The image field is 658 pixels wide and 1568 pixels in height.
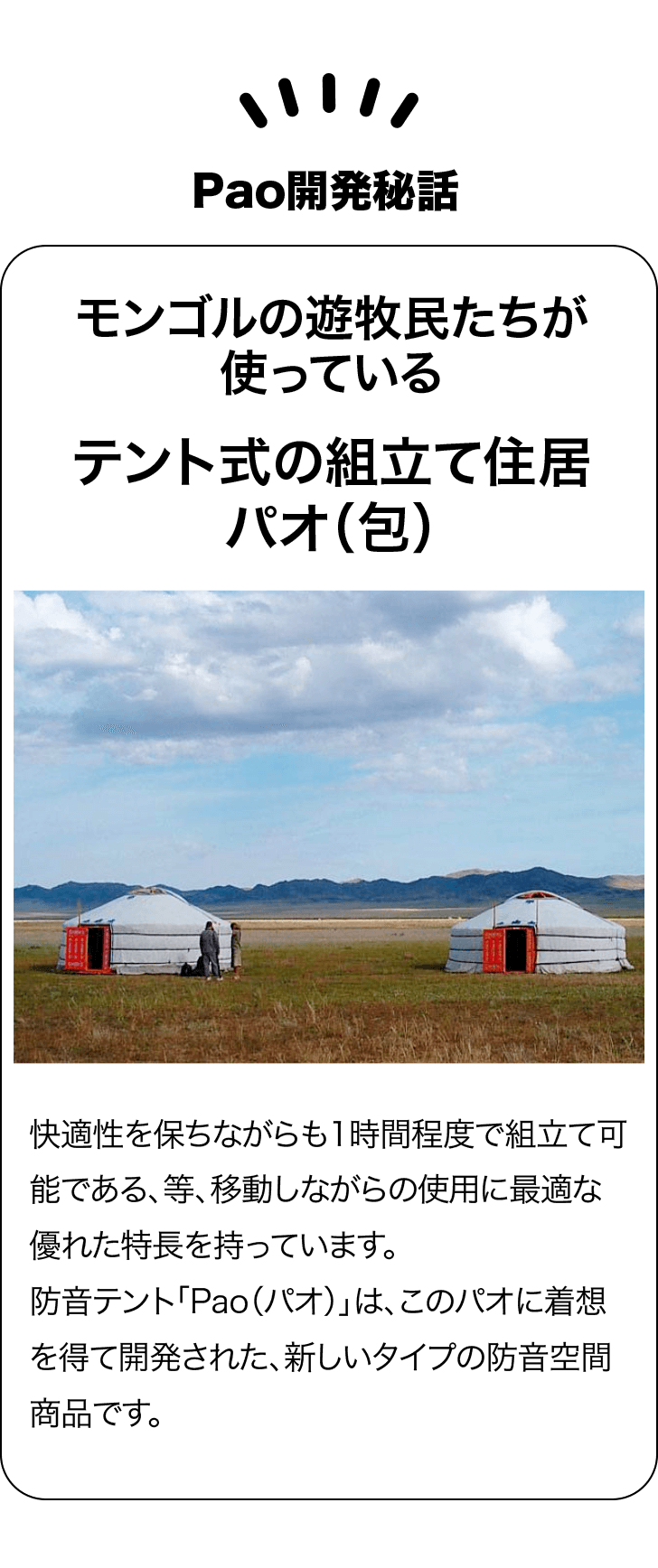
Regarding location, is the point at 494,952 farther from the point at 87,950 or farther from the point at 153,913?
the point at 87,950

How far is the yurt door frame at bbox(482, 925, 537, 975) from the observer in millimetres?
11617

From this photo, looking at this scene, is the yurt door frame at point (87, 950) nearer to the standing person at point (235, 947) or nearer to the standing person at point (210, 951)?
the standing person at point (210, 951)

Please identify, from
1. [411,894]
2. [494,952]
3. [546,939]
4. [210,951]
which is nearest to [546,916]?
[546,939]

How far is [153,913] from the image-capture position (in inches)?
468

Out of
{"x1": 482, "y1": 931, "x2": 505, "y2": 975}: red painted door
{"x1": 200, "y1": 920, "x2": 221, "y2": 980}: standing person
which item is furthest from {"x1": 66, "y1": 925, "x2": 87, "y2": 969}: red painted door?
{"x1": 482, "y1": 931, "x2": 505, "y2": 975}: red painted door

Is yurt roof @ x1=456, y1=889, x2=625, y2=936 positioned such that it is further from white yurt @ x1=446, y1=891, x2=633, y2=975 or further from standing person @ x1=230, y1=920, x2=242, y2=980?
standing person @ x1=230, y1=920, x2=242, y2=980

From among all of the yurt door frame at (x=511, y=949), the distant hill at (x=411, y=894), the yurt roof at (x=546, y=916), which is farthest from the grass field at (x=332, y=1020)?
the distant hill at (x=411, y=894)

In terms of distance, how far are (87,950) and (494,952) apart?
4.49m

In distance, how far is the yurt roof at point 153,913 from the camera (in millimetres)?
11781

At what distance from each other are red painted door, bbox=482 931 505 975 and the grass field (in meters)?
0.16
